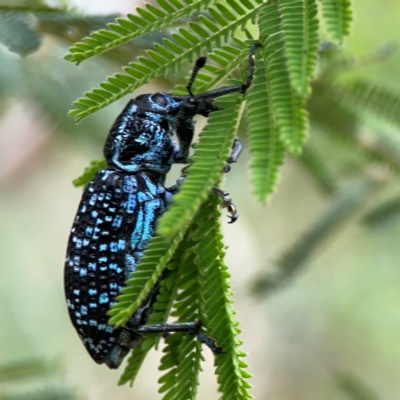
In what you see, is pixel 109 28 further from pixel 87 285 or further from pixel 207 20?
pixel 87 285

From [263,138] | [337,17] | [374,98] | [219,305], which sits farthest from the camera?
[374,98]

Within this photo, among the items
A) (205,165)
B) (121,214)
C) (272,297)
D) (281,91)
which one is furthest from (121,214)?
(272,297)

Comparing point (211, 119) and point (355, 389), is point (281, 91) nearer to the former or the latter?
point (211, 119)

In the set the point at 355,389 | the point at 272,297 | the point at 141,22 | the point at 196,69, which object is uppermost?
the point at 141,22

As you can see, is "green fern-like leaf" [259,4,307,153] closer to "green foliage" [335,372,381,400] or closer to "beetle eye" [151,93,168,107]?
"beetle eye" [151,93,168,107]

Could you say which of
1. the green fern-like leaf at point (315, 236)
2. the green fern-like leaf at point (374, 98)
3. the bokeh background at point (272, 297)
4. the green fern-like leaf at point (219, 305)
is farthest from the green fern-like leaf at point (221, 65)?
the bokeh background at point (272, 297)

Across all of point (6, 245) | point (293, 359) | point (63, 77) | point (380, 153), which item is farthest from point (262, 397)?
point (63, 77)

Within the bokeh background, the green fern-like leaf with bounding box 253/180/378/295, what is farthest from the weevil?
the bokeh background

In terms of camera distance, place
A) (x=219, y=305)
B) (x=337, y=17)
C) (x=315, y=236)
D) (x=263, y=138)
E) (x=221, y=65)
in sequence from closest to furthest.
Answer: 1. (x=263, y=138)
2. (x=337, y=17)
3. (x=219, y=305)
4. (x=221, y=65)
5. (x=315, y=236)

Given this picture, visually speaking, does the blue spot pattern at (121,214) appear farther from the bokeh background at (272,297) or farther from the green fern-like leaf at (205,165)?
the bokeh background at (272,297)
